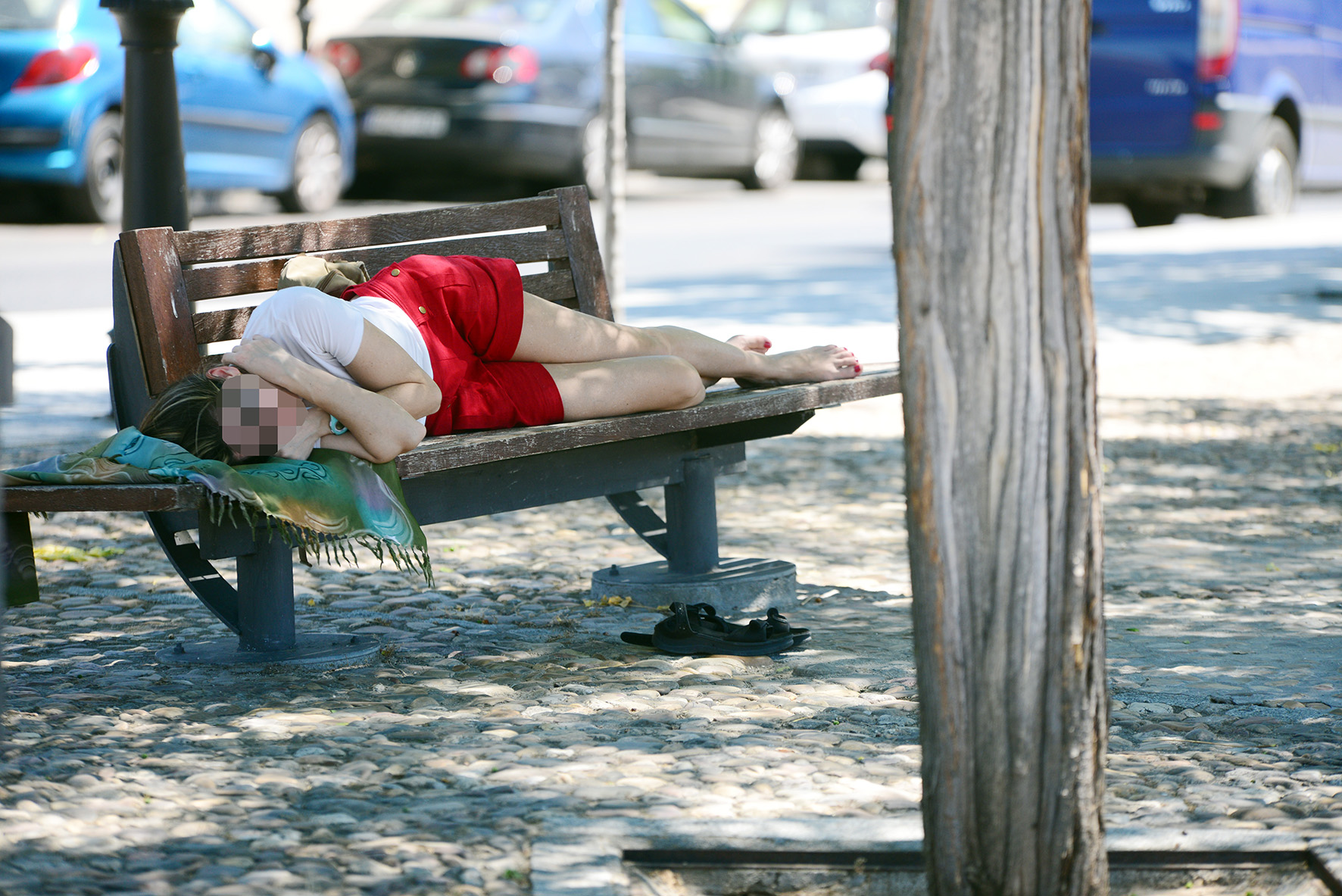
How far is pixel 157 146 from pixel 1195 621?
13.4ft

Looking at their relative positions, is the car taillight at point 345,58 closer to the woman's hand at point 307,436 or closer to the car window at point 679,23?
the car window at point 679,23

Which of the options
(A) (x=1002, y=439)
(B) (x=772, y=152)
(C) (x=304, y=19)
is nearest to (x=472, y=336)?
(A) (x=1002, y=439)

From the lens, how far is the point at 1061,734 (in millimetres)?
2625

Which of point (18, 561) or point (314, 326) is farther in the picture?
point (314, 326)

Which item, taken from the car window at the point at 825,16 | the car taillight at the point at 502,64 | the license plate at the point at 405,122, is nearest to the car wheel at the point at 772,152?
the car window at the point at 825,16

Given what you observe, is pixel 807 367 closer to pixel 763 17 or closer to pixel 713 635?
pixel 713 635

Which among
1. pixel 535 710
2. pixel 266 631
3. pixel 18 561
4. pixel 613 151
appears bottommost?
pixel 535 710

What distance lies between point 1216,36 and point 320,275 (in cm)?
1000

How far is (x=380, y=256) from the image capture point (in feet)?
15.5

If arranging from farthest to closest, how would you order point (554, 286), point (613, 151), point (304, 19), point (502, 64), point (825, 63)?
1. point (825, 63)
2. point (304, 19)
3. point (502, 64)
4. point (613, 151)
5. point (554, 286)

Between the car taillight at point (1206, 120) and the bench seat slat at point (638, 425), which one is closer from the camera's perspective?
the bench seat slat at point (638, 425)

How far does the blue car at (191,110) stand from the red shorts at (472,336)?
6.77 metres

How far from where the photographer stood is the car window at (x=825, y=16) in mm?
19578

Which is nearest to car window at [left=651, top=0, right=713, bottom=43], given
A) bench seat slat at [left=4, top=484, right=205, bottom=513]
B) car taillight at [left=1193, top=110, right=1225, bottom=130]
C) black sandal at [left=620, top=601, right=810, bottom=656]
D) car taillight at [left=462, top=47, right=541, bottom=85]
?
car taillight at [left=462, top=47, right=541, bottom=85]
